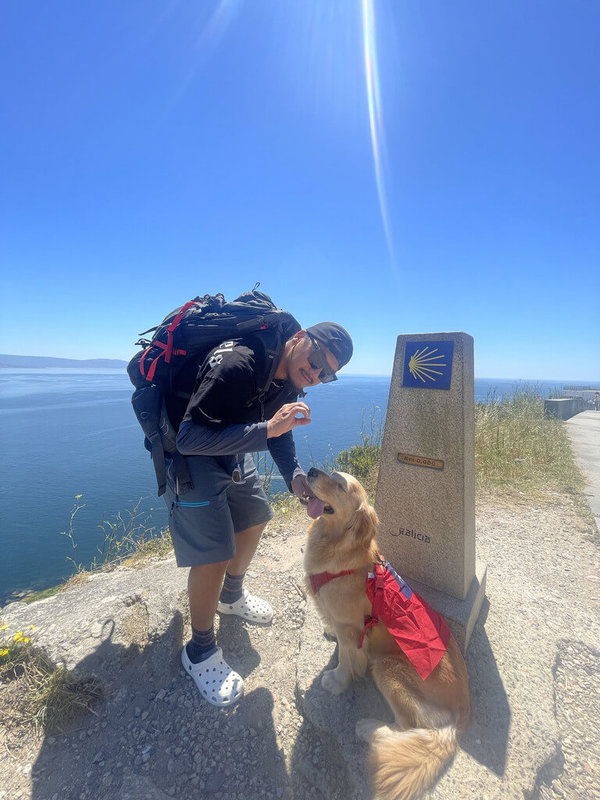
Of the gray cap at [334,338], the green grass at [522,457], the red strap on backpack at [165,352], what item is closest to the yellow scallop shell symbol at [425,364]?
the gray cap at [334,338]

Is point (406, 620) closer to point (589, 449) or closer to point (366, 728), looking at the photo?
point (366, 728)

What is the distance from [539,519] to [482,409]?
515 centimetres

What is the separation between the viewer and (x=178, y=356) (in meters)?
2.09

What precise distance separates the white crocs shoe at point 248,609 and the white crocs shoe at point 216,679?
1.56 ft

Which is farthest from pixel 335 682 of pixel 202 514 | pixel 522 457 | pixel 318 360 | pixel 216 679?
pixel 522 457

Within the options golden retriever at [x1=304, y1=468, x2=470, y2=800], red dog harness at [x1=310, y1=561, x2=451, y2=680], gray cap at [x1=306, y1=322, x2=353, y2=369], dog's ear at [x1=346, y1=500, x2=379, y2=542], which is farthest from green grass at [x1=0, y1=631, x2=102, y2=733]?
gray cap at [x1=306, y1=322, x2=353, y2=369]

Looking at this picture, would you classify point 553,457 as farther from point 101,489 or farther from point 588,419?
point 101,489

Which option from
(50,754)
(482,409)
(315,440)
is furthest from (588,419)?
(50,754)

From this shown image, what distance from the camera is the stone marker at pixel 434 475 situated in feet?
7.91

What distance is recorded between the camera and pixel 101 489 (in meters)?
11.1

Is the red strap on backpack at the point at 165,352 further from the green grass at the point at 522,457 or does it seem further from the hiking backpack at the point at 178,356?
the green grass at the point at 522,457

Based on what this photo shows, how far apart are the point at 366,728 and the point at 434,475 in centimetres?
161

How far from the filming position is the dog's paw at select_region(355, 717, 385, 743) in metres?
1.93

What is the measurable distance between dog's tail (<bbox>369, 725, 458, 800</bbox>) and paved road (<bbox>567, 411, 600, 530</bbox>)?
4.71 m
